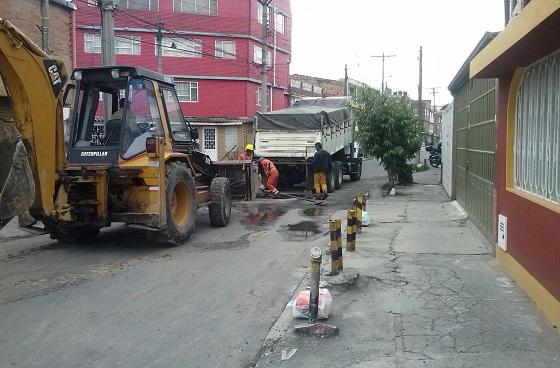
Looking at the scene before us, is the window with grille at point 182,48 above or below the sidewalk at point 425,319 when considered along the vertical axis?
above

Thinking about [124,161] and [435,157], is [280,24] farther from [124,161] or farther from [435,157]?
[124,161]

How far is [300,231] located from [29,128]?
6.18 m

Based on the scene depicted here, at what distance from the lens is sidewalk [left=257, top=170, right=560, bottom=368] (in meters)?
4.65

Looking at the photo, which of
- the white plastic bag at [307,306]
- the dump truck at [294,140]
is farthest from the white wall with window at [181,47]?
the white plastic bag at [307,306]

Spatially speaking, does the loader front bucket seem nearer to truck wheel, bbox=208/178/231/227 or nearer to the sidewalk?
the sidewalk

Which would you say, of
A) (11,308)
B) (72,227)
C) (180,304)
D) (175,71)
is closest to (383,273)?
(180,304)

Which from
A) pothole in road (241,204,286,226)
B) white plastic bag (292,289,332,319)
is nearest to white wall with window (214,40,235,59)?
pothole in road (241,204,286,226)

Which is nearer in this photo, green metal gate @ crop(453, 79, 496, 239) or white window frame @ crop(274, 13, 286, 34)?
green metal gate @ crop(453, 79, 496, 239)

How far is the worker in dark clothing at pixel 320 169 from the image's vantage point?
17.8m

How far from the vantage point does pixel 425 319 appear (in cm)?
560

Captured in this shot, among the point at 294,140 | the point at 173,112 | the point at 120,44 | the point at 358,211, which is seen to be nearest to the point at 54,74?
the point at 173,112

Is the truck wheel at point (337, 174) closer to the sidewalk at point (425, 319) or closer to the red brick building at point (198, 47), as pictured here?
the sidewalk at point (425, 319)

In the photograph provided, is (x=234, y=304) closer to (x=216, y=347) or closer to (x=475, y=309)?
(x=216, y=347)

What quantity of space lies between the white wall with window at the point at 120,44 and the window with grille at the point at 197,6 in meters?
3.28
